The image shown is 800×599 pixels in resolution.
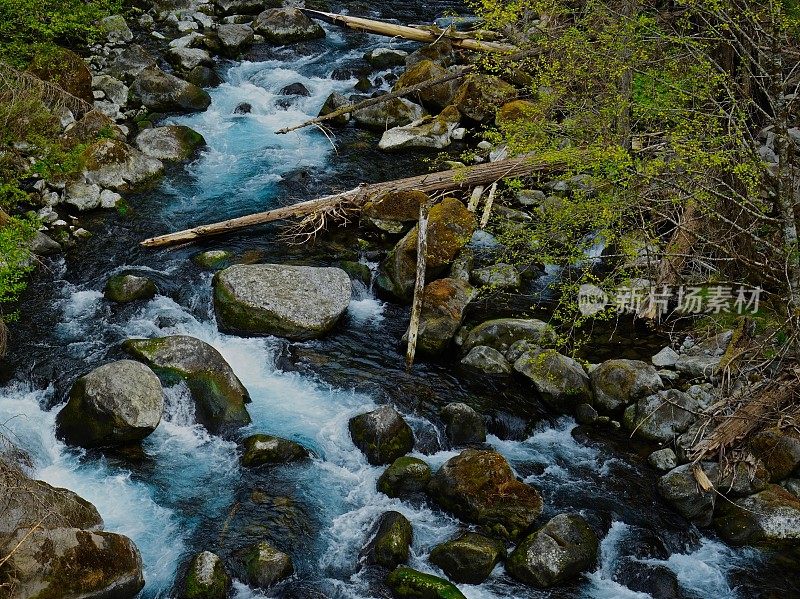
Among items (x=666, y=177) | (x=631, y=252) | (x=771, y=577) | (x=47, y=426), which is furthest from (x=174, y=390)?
(x=771, y=577)

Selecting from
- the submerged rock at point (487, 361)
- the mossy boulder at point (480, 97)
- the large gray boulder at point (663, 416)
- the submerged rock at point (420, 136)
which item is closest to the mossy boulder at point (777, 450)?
the large gray boulder at point (663, 416)

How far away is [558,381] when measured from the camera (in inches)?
424

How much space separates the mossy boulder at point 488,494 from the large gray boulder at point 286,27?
15.2m

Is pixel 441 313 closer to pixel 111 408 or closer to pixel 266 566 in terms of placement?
pixel 111 408

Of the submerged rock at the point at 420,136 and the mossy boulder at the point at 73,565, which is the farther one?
the submerged rock at the point at 420,136

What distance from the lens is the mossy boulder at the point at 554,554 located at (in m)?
8.14

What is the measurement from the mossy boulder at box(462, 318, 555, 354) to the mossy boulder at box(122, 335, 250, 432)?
327 cm

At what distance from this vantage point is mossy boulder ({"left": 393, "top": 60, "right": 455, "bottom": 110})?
1791 centimetres

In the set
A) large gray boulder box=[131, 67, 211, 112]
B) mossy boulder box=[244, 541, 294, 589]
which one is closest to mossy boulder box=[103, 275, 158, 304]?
mossy boulder box=[244, 541, 294, 589]

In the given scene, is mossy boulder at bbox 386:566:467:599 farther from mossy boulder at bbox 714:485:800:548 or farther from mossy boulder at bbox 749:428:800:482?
mossy boulder at bbox 749:428:800:482

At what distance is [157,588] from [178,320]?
15.8ft

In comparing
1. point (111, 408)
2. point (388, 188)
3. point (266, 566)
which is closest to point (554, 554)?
point (266, 566)

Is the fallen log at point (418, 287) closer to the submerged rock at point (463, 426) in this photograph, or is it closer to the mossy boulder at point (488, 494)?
the submerged rock at point (463, 426)

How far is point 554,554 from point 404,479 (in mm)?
1866
